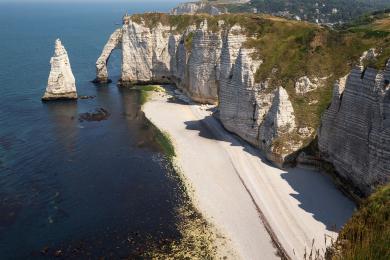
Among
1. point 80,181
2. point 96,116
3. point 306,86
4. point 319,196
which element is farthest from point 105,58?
point 319,196

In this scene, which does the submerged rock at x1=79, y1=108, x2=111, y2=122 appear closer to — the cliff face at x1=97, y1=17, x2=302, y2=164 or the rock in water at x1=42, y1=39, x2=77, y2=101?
the rock in water at x1=42, y1=39, x2=77, y2=101

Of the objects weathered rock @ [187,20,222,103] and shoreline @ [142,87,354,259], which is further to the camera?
weathered rock @ [187,20,222,103]

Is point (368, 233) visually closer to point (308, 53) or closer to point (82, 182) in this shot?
point (82, 182)

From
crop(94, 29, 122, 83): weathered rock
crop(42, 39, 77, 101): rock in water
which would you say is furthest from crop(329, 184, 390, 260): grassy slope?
crop(94, 29, 122, 83): weathered rock

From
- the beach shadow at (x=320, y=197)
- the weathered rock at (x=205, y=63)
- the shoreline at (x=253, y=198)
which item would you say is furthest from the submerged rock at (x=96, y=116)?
the beach shadow at (x=320, y=197)

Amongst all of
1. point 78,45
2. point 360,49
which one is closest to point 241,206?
point 360,49

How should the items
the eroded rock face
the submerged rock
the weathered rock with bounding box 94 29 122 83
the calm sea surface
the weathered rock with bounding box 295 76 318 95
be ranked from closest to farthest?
the calm sea surface → the eroded rock face → the weathered rock with bounding box 295 76 318 95 → the submerged rock → the weathered rock with bounding box 94 29 122 83

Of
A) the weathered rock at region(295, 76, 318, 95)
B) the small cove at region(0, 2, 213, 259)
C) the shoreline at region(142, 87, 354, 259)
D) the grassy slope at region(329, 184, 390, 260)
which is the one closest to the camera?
the grassy slope at region(329, 184, 390, 260)
